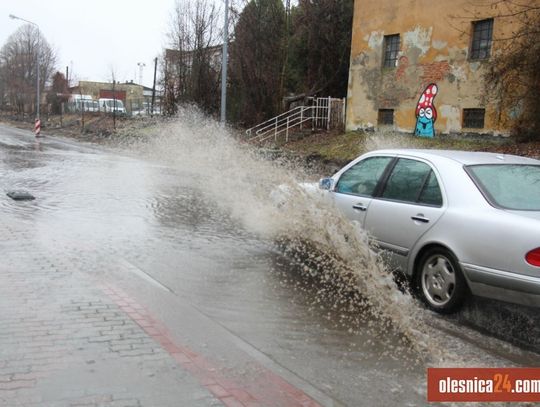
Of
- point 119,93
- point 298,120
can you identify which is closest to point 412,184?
point 298,120

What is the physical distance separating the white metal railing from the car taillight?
906 inches

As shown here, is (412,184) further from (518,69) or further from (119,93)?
(119,93)

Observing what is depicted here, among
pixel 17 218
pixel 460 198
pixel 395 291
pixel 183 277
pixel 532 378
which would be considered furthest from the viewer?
pixel 17 218

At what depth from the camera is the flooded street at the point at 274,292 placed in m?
4.19

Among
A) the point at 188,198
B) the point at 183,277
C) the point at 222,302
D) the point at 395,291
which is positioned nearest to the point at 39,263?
the point at 183,277

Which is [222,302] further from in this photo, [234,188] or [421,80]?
[421,80]

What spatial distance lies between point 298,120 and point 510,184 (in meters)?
24.8

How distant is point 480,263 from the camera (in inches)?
188

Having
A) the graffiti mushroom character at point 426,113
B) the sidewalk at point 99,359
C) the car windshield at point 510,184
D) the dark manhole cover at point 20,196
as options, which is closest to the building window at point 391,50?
the graffiti mushroom character at point 426,113

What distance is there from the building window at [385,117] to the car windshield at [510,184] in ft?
59.9

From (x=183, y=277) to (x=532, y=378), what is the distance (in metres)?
3.65

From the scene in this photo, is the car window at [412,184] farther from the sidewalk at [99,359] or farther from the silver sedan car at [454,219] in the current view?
the sidewalk at [99,359]

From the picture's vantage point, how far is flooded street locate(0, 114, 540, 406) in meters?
4.19

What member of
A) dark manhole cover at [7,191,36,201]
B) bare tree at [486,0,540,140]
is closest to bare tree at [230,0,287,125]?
bare tree at [486,0,540,140]
